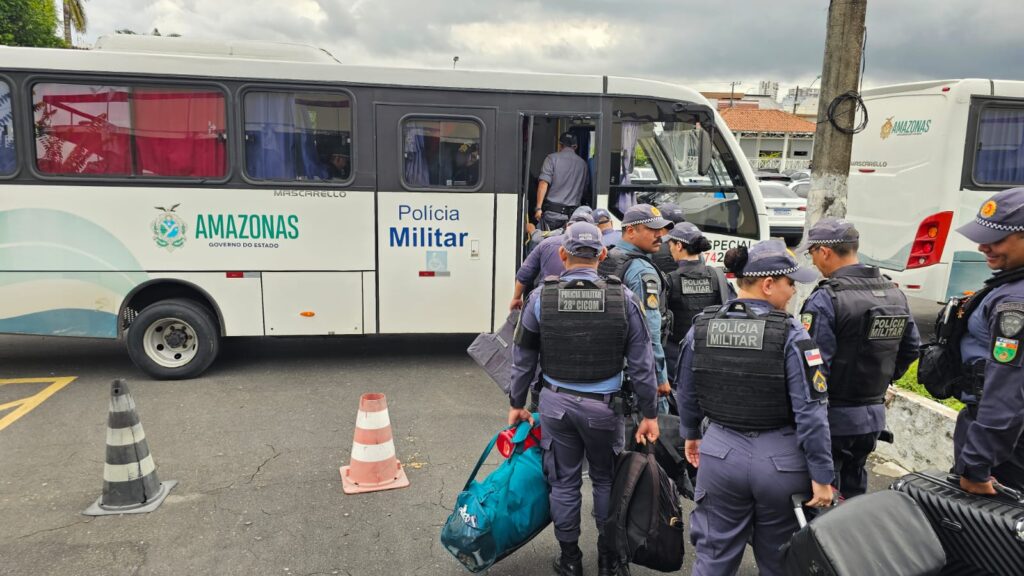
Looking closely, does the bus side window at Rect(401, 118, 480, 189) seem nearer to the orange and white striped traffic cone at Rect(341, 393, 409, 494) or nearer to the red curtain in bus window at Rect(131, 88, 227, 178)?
the red curtain in bus window at Rect(131, 88, 227, 178)

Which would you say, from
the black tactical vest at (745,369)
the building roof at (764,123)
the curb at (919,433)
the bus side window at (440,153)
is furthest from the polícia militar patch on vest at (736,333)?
the building roof at (764,123)

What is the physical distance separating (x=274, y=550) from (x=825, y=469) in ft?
9.48

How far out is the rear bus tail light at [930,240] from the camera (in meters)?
8.09

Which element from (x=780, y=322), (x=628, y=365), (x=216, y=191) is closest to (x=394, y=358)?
(x=216, y=191)

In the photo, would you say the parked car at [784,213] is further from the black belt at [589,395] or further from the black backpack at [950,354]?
the black belt at [589,395]

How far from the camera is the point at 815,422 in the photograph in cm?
256

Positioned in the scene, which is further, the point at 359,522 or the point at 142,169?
the point at 142,169

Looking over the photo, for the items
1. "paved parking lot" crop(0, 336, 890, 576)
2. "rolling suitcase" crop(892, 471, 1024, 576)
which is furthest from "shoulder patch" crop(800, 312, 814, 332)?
"paved parking lot" crop(0, 336, 890, 576)

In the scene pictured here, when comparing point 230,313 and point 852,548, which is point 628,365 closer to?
point 852,548

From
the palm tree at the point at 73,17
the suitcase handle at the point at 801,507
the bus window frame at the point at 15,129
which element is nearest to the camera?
the suitcase handle at the point at 801,507

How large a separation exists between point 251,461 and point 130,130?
3528mm

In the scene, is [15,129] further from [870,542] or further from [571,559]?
[870,542]

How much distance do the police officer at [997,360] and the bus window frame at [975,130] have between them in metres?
6.26

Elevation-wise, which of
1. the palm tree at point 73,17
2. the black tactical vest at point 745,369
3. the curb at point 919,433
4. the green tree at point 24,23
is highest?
the palm tree at point 73,17
